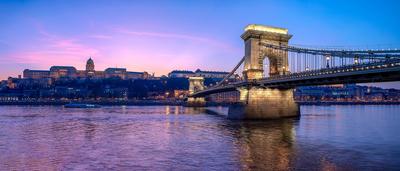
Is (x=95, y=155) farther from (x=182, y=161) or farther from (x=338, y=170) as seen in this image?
(x=338, y=170)

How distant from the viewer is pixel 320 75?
36969 mm

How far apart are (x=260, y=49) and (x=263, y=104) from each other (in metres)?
8.47

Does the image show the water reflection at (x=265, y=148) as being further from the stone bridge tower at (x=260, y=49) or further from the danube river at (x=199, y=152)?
the stone bridge tower at (x=260, y=49)

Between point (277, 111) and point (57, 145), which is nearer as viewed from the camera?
point (57, 145)

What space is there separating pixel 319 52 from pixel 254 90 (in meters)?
9.38

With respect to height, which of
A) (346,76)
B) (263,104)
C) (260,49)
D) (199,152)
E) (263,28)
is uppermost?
(263,28)

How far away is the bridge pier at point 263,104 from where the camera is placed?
154 ft

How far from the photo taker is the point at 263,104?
47.7 meters

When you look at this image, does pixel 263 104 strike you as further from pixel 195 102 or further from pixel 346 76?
pixel 195 102

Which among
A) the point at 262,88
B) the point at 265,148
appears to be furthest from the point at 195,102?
the point at 265,148

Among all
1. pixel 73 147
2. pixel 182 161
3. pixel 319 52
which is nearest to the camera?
pixel 182 161

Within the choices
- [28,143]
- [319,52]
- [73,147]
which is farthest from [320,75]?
[28,143]

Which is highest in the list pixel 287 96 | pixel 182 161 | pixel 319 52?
pixel 319 52

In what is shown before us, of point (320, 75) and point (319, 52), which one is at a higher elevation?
point (319, 52)
